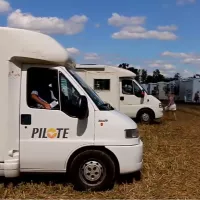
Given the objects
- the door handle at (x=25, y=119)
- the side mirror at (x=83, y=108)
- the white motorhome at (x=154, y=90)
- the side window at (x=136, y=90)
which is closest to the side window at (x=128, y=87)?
the side window at (x=136, y=90)

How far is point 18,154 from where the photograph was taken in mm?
6926

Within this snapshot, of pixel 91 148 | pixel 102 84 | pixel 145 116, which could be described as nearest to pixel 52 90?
pixel 91 148

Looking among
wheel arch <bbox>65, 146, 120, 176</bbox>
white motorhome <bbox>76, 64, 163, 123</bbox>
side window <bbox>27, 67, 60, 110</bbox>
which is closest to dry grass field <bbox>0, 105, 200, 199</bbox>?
wheel arch <bbox>65, 146, 120, 176</bbox>

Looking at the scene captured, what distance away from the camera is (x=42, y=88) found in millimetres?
7086

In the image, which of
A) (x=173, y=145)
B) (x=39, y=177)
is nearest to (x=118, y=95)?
(x=173, y=145)

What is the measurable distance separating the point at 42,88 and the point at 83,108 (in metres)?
0.80

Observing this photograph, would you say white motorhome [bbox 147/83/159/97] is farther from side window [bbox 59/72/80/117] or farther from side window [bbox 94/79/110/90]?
side window [bbox 59/72/80/117]

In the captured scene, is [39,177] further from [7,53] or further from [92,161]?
[7,53]

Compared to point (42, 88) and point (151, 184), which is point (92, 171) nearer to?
point (151, 184)

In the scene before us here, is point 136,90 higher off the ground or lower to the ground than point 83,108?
higher

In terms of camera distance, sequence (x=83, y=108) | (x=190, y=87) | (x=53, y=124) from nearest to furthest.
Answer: (x=83, y=108) → (x=53, y=124) → (x=190, y=87)

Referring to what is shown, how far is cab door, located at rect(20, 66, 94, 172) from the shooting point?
693 centimetres

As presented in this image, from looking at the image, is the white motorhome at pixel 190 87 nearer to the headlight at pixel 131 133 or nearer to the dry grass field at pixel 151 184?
the dry grass field at pixel 151 184

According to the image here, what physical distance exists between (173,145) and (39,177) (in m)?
5.76
